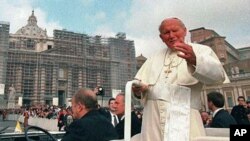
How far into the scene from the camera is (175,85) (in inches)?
59.9

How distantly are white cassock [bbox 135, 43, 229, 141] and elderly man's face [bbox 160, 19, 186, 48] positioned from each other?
0.36 feet

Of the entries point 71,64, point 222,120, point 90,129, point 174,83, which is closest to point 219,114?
point 222,120

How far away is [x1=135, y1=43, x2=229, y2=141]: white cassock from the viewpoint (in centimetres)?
143

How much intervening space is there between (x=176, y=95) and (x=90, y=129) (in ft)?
3.35

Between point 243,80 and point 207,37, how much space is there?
15.1 meters

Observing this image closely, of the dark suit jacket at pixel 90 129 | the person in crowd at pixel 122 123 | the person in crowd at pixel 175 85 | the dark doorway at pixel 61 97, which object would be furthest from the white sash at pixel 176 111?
the dark doorway at pixel 61 97

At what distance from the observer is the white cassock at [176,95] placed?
143cm

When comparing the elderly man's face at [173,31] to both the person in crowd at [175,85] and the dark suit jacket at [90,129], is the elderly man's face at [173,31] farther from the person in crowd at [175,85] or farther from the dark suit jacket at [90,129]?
the dark suit jacket at [90,129]

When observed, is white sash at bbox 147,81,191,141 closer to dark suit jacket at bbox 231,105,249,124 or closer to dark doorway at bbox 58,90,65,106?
dark suit jacket at bbox 231,105,249,124

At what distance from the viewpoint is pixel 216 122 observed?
2.92 m

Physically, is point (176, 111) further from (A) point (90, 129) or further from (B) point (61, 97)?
(B) point (61, 97)

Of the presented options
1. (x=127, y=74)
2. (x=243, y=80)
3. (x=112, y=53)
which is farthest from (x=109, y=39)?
(x=243, y=80)

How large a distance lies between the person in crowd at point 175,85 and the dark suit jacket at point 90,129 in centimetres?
77

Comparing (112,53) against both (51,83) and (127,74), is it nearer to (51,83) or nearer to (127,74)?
(127,74)
